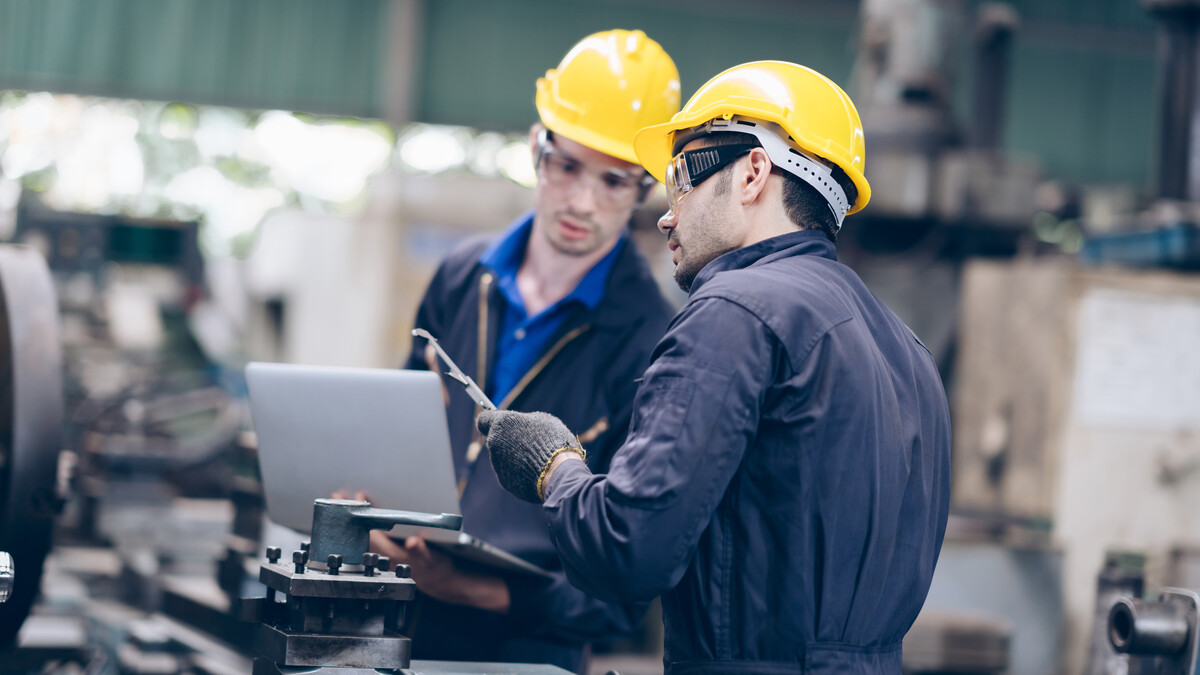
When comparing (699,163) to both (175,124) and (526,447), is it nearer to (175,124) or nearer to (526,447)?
(526,447)

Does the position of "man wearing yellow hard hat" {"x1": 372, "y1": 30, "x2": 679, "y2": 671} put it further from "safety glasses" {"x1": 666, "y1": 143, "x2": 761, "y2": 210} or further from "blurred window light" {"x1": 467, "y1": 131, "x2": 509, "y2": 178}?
"blurred window light" {"x1": 467, "y1": 131, "x2": 509, "y2": 178}

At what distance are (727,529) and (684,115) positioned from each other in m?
0.59

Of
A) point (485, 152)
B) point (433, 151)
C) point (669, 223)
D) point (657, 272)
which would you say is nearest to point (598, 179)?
point (669, 223)

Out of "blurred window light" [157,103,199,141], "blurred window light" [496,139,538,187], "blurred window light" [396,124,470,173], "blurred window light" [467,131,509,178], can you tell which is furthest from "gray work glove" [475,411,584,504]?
"blurred window light" [157,103,199,141]

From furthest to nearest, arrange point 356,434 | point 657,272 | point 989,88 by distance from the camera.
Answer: point 989,88, point 657,272, point 356,434

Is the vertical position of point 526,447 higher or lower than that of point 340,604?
higher

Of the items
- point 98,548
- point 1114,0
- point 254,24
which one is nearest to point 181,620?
point 98,548

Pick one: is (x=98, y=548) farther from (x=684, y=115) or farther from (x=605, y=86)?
(x=684, y=115)

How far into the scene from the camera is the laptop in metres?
1.86

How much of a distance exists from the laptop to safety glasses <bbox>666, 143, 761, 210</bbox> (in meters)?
0.47

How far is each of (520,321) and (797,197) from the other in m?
0.86

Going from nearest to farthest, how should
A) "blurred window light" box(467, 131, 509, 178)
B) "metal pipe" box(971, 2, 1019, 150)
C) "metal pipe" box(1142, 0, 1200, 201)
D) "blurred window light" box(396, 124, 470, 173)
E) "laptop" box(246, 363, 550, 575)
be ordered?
"laptop" box(246, 363, 550, 575) → "metal pipe" box(1142, 0, 1200, 201) → "metal pipe" box(971, 2, 1019, 150) → "blurred window light" box(467, 131, 509, 178) → "blurred window light" box(396, 124, 470, 173)

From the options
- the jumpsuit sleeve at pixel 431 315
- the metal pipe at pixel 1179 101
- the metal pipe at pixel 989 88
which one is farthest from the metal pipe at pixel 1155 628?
the metal pipe at pixel 989 88

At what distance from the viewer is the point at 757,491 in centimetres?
148
